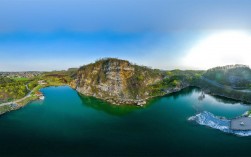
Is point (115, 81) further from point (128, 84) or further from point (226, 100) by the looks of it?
point (226, 100)

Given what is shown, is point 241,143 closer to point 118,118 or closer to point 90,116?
point 118,118

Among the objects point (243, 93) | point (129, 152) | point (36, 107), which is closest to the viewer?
point (129, 152)

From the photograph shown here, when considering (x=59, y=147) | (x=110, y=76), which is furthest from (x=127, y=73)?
(x=59, y=147)

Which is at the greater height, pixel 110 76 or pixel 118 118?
pixel 110 76

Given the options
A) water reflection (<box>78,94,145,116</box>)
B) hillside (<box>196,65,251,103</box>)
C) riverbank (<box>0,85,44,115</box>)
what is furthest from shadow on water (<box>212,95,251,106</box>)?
riverbank (<box>0,85,44,115</box>)

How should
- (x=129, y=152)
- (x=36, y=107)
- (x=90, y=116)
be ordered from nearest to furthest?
(x=129, y=152) < (x=90, y=116) < (x=36, y=107)

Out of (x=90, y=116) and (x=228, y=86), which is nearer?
(x=90, y=116)

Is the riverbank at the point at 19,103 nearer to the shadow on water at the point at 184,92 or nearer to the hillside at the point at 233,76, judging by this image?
the shadow on water at the point at 184,92

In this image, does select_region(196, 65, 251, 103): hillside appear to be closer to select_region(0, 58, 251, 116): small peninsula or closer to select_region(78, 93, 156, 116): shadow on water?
select_region(0, 58, 251, 116): small peninsula
